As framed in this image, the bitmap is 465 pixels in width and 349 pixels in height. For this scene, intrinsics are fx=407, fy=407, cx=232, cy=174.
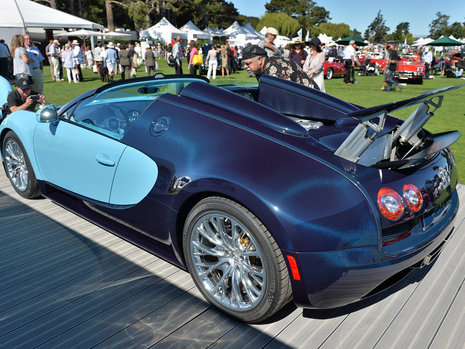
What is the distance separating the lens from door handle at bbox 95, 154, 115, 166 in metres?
2.94

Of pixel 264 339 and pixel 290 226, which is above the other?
pixel 290 226

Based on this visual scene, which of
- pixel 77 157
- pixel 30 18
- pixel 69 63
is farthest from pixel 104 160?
pixel 30 18

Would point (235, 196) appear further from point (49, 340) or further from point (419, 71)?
point (419, 71)

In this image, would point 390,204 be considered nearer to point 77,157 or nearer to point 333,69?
point 77,157

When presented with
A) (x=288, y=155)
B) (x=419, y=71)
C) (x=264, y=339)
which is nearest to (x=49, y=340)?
(x=264, y=339)

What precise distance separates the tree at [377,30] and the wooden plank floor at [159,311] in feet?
548

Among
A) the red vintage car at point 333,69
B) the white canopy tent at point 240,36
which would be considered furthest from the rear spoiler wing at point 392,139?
the white canopy tent at point 240,36

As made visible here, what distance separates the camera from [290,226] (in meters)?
2.06

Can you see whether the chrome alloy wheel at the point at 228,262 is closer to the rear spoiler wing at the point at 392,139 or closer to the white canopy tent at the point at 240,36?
the rear spoiler wing at the point at 392,139

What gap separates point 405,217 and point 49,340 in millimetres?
2114

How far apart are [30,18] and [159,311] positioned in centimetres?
2014

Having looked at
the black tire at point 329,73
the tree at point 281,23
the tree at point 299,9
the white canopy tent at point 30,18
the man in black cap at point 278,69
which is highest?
the tree at point 299,9

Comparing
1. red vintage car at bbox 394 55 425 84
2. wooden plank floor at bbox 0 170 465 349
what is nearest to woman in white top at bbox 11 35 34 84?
wooden plank floor at bbox 0 170 465 349

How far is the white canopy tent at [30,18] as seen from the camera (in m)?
18.0
